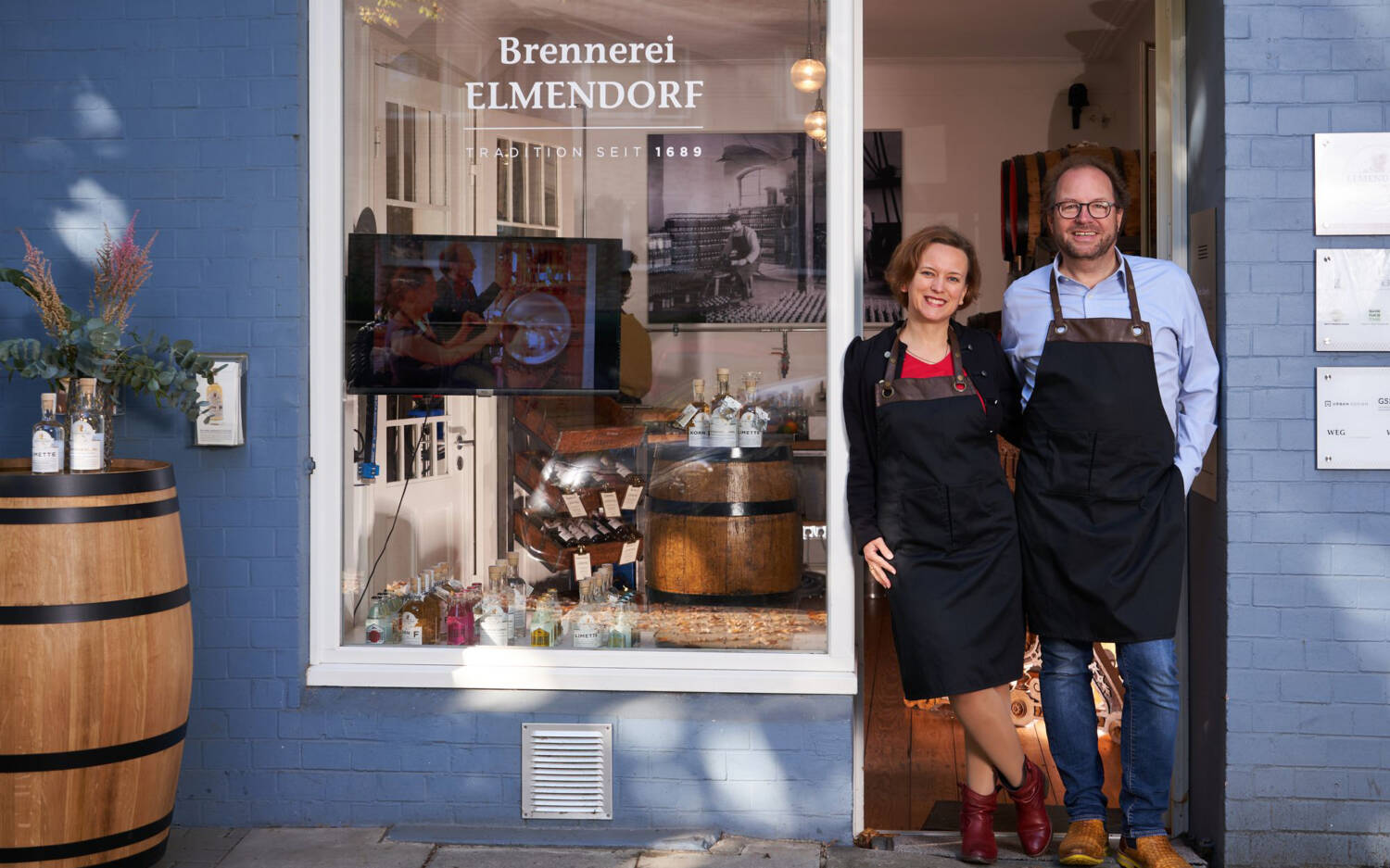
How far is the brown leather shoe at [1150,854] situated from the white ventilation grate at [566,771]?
1.31 m

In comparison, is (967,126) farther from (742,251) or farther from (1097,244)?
(1097,244)

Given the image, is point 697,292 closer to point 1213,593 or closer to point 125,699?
point 1213,593

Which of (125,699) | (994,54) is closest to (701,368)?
(125,699)

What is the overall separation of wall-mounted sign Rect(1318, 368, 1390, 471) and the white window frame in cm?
118

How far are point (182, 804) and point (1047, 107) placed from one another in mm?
6519

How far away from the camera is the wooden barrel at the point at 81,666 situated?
2758mm

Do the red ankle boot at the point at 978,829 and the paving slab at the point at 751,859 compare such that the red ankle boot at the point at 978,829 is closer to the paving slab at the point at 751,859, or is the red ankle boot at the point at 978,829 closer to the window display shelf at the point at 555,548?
the paving slab at the point at 751,859

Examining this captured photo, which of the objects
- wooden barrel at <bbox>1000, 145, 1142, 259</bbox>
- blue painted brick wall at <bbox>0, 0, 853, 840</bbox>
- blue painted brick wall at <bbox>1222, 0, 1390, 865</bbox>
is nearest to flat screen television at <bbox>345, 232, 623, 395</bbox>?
blue painted brick wall at <bbox>0, 0, 853, 840</bbox>

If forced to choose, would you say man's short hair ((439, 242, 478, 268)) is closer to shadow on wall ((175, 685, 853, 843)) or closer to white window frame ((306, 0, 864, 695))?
white window frame ((306, 0, 864, 695))

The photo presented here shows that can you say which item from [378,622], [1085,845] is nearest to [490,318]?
[378,622]

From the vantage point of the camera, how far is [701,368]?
12.4 feet

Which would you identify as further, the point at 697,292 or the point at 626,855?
the point at 697,292

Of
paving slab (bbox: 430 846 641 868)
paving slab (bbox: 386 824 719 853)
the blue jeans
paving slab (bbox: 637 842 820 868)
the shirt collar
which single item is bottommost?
paving slab (bbox: 430 846 641 868)

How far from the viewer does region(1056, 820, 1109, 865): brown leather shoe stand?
3.12 metres
